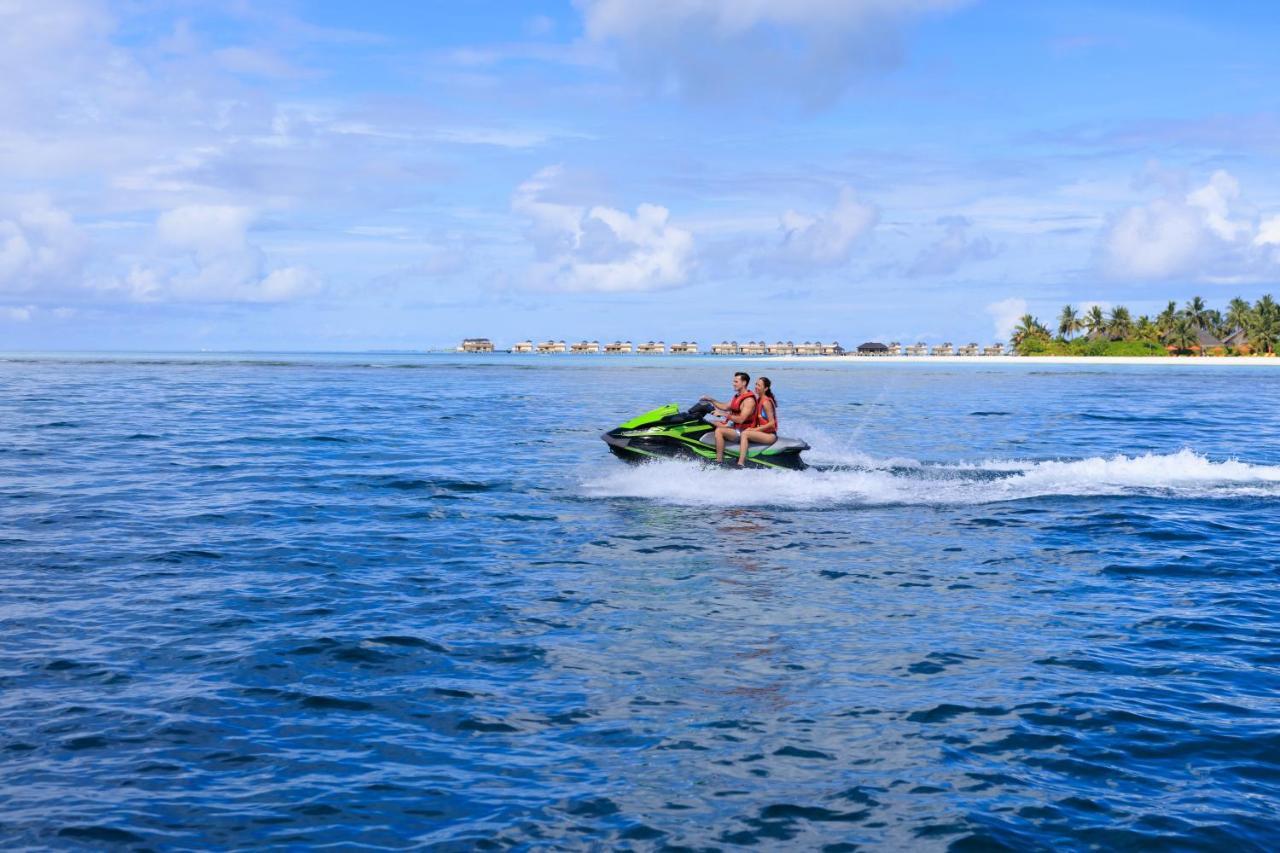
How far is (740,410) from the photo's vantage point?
19844 millimetres

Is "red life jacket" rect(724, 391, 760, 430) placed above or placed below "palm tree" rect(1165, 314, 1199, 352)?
below

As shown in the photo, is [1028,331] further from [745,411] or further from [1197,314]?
[745,411]

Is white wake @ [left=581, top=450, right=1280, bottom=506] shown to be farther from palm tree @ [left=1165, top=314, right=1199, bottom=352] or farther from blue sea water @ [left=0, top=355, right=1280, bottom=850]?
palm tree @ [left=1165, top=314, right=1199, bottom=352]

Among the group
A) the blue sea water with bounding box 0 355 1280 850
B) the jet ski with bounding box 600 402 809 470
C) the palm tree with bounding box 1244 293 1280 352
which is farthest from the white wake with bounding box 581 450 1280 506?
the palm tree with bounding box 1244 293 1280 352

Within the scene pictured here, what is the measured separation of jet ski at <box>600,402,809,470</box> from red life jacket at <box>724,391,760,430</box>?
35 cm

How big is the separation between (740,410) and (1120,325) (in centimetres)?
13254

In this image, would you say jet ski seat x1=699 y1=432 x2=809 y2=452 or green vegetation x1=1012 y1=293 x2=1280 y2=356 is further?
green vegetation x1=1012 y1=293 x2=1280 y2=356

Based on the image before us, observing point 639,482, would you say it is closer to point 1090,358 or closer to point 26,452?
point 26,452

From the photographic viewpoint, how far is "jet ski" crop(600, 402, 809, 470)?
64.7 feet

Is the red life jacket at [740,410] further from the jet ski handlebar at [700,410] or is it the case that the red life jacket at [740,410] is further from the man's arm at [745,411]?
the jet ski handlebar at [700,410]

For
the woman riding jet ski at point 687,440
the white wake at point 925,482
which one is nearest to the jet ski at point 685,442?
the woman riding jet ski at point 687,440

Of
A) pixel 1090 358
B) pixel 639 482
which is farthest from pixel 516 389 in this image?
pixel 1090 358

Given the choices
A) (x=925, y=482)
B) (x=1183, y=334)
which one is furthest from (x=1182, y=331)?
(x=925, y=482)

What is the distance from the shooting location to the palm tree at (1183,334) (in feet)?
435
